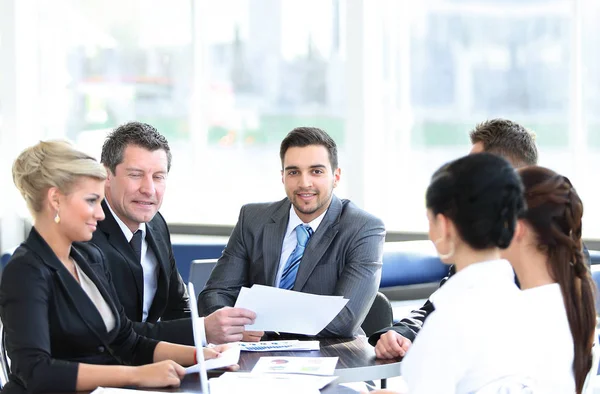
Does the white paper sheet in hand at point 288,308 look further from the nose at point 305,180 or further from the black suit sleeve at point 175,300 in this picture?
the nose at point 305,180

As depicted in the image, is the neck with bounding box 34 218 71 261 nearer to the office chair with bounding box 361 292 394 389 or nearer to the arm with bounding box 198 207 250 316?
the arm with bounding box 198 207 250 316

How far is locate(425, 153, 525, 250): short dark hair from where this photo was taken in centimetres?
189

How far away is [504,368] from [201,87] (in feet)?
18.9

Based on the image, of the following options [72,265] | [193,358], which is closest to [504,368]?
[193,358]

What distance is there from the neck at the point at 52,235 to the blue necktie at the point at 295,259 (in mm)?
1189

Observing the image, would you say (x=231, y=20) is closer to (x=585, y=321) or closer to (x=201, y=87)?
(x=201, y=87)

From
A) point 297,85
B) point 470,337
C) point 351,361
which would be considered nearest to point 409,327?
point 351,361

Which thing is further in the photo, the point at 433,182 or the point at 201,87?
the point at 201,87

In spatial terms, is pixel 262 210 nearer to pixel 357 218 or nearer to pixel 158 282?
pixel 357 218

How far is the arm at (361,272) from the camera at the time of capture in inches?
134

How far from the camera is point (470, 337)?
1.85m

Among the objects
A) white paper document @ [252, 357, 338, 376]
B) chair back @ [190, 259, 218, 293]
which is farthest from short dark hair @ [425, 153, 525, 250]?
chair back @ [190, 259, 218, 293]

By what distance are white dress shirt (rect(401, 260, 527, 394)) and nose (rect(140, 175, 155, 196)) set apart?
66.2 inches

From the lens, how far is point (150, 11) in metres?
7.64
